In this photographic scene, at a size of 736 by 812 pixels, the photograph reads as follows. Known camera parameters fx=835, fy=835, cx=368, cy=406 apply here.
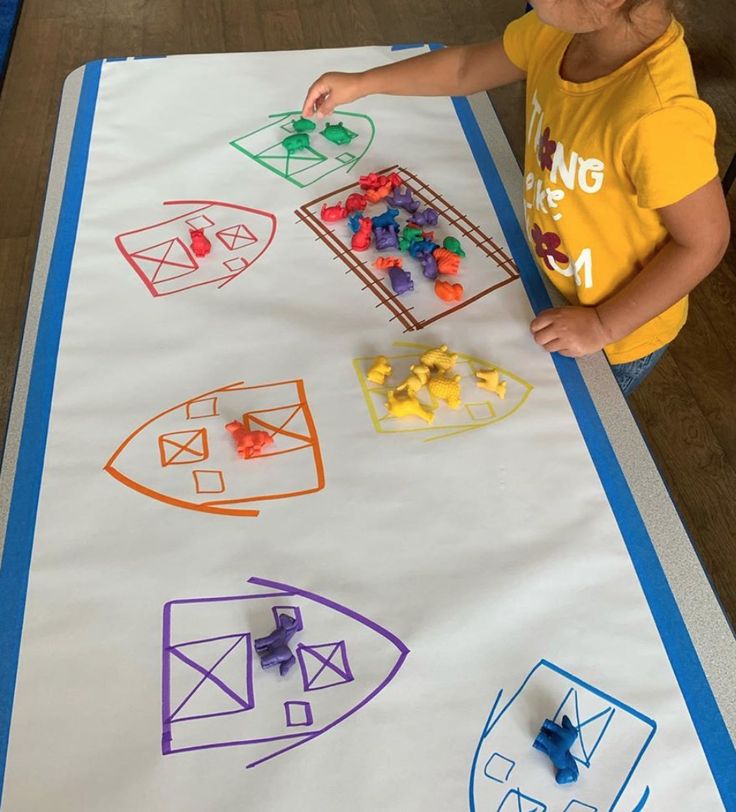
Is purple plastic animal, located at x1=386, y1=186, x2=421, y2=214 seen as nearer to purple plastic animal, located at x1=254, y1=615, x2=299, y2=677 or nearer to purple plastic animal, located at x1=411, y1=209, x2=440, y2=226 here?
purple plastic animal, located at x1=411, y1=209, x2=440, y2=226

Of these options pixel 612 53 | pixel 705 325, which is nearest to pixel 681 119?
pixel 612 53

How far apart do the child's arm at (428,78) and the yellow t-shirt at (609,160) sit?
0.14 feet

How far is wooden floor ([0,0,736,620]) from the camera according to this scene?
1.49 m

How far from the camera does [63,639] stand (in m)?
0.57

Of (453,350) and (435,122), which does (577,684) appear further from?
(435,122)

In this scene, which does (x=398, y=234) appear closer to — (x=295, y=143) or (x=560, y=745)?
(x=295, y=143)

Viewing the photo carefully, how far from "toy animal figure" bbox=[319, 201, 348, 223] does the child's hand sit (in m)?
0.15

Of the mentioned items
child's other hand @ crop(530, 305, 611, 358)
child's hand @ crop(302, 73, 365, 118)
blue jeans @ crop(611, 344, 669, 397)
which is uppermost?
child's hand @ crop(302, 73, 365, 118)

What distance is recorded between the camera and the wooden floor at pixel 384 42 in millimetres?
1491

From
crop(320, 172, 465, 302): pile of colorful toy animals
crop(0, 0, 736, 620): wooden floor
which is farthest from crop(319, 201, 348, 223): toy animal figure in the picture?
crop(0, 0, 736, 620): wooden floor

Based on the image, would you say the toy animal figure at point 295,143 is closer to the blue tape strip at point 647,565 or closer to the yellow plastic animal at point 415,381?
the blue tape strip at point 647,565

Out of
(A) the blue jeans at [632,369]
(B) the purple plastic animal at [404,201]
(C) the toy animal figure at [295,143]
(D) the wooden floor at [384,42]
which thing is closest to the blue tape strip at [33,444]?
(C) the toy animal figure at [295,143]

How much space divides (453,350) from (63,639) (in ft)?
1.32

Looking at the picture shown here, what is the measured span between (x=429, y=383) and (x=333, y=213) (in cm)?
26
